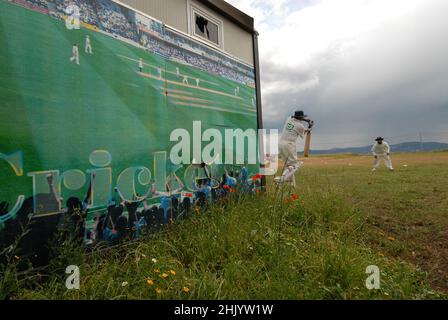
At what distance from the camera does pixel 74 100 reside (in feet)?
11.3

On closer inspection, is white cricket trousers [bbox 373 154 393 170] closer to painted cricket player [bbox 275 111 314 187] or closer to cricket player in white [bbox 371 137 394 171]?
cricket player in white [bbox 371 137 394 171]

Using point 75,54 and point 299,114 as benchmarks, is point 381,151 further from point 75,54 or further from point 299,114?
point 75,54

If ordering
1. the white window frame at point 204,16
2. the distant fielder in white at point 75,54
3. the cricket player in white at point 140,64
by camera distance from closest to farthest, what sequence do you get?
the distant fielder in white at point 75,54
the cricket player in white at point 140,64
the white window frame at point 204,16

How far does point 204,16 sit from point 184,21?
0.73 meters

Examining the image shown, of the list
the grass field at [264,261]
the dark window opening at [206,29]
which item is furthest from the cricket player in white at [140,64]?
the grass field at [264,261]

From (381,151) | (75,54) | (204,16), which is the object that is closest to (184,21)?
(204,16)

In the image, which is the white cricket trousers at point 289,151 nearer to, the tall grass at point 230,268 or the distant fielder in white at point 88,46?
the tall grass at point 230,268

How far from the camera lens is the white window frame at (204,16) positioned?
17.5 feet

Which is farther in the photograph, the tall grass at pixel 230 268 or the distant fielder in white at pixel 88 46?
the distant fielder in white at pixel 88 46

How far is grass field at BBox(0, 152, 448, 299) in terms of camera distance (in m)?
2.65

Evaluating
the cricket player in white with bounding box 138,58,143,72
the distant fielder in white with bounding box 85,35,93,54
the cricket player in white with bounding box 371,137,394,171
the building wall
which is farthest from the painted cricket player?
the cricket player in white with bounding box 371,137,394,171

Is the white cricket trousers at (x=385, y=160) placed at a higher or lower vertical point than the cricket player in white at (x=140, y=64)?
lower

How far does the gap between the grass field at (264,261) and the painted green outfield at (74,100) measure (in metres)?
1.11

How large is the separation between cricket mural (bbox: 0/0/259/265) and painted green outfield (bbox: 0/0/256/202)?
1 cm
